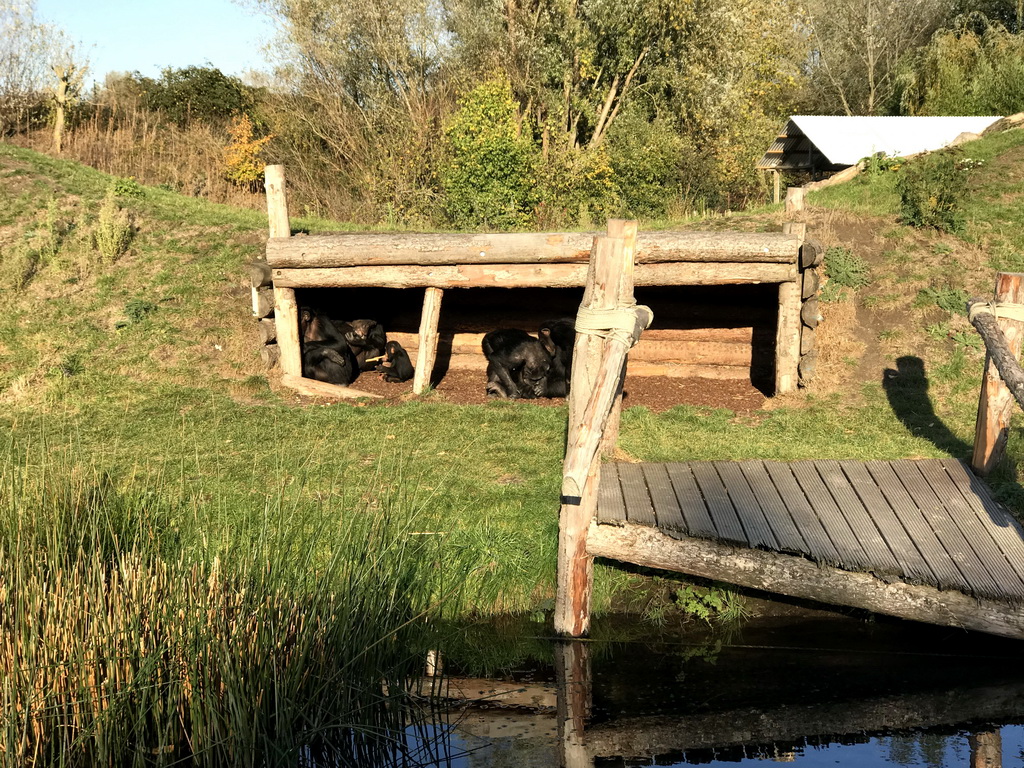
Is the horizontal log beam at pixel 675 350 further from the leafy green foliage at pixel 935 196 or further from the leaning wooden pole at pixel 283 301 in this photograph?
the leafy green foliage at pixel 935 196

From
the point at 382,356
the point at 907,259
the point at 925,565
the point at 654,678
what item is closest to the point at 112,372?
the point at 382,356

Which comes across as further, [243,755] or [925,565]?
[925,565]

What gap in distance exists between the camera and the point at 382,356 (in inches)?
483

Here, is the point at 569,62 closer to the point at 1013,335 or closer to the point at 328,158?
the point at 328,158

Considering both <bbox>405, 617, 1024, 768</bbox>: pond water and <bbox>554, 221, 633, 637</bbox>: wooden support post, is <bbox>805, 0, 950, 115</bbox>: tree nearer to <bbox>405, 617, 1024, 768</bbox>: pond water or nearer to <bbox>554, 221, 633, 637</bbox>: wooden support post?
<bbox>405, 617, 1024, 768</bbox>: pond water

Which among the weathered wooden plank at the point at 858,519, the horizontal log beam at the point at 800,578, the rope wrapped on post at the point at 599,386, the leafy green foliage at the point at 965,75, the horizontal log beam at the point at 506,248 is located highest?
the leafy green foliage at the point at 965,75

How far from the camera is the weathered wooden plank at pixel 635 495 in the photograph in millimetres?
6191

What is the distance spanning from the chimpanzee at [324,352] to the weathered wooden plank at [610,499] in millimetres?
5016

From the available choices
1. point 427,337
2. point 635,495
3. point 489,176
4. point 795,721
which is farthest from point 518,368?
point 489,176

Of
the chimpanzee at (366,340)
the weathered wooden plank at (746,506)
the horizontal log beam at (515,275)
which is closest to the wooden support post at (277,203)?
the horizontal log beam at (515,275)

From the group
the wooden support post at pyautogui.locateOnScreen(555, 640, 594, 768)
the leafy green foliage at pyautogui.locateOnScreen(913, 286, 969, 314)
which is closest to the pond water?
the wooden support post at pyautogui.locateOnScreen(555, 640, 594, 768)

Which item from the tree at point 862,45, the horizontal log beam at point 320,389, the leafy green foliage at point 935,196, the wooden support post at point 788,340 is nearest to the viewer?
the wooden support post at point 788,340

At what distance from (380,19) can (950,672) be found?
20.5m

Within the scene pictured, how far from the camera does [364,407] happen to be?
34.2ft
